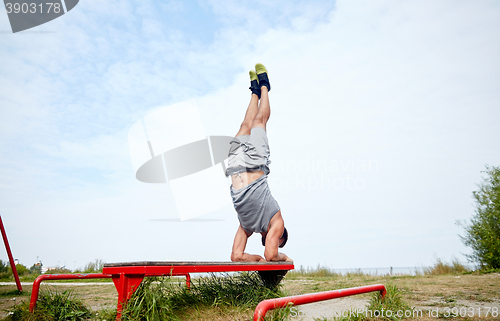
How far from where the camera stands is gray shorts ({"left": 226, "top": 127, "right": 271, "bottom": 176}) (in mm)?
4562

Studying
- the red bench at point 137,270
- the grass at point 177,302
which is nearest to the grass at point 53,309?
the grass at point 177,302

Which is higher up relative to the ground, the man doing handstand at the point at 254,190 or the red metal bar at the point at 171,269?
the man doing handstand at the point at 254,190

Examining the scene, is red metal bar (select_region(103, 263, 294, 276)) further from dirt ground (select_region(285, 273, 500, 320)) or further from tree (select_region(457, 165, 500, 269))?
tree (select_region(457, 165, 500, 269))

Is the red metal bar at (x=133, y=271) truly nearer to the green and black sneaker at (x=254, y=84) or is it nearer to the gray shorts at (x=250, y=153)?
the gray shorts at (x=250, y=153)

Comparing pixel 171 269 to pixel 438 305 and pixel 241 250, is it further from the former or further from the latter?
pixel 438 305

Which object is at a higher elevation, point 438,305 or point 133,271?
point 133,271

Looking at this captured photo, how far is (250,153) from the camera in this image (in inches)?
182

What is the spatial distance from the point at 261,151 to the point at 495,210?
13.3 m

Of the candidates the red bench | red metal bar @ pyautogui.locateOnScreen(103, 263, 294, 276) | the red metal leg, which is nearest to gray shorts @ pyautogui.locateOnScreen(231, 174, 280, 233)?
red metal bar @ pyautogui.locateOnScreen(103, 263, 294, 276)

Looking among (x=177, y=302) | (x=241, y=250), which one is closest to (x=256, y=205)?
(x=241, y=250)

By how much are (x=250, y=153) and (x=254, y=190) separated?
0.57m

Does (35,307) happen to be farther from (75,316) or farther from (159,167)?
(159,167)

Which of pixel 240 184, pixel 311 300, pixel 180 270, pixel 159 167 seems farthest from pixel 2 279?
pixel 311 300

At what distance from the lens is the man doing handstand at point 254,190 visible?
4324 mm
